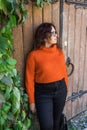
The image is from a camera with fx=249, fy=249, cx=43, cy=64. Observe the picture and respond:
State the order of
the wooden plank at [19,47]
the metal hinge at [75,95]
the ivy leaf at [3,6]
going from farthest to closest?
the metal hinge at [75,95]
the wooden plank at [19,47]
the ivy leaf at [3,6]

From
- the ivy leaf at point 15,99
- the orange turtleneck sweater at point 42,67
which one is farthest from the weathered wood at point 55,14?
the ivy leaf at point 15,99

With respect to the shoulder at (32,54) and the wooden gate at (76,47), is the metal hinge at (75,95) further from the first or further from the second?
the shoulder at (32,54)

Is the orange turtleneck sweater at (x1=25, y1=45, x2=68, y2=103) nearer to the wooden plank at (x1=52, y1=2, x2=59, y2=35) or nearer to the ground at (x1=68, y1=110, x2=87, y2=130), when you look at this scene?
the wooden plank at (x1=52, y1=2, x2=59, y2=35)

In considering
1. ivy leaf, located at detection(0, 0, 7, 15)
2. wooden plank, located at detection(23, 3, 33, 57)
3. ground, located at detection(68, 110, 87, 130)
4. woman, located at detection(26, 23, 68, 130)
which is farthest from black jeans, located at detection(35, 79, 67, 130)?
ivy leaf, located at detection(0, 0, 7, 15)

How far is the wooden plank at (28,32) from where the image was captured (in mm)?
2150

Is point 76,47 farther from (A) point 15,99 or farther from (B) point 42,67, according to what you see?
(A) point 15,99

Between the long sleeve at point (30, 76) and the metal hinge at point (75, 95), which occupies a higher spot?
the long sleeve at point (30, 76)

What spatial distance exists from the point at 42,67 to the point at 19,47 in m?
0.27

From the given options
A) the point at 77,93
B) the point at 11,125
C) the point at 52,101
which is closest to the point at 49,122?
the point at 52,101

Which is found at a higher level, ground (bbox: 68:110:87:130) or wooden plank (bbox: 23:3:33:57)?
wooden plank (bbox: 23:3:33:57)

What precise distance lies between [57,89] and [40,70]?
267mm

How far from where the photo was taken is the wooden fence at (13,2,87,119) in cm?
217

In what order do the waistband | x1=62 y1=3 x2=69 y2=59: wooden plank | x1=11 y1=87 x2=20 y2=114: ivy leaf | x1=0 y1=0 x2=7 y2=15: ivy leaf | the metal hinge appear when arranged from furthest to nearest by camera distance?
the metal hinge → x1=62 y1=3 x2=69 y2=59: wooden plank → the waistband → x1=11 y1=87 x2=20 y2=114: ivy leaf → x1=0 y1=0 x2=7 y2=15: ivy leaf

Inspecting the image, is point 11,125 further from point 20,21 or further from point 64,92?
point 20,21
